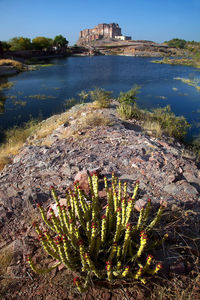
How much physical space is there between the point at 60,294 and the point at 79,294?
0.54 ft

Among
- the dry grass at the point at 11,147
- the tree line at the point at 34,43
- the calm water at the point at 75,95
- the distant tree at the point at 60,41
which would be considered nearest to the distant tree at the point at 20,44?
the tree line at the point at 34,43

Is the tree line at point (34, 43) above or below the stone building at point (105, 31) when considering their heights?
below

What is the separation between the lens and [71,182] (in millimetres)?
3307

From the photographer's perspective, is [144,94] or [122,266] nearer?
[122,266]

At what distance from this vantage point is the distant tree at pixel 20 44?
4703 cm

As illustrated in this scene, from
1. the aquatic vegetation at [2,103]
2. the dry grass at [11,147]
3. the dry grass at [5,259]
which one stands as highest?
the dry grass at [5,259]

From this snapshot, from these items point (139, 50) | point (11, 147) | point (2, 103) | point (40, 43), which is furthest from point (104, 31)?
point (11, 147)

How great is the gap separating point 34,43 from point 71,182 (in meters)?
58.6

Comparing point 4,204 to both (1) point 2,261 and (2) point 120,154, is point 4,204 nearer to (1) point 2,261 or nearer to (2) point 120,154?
(1) point 2,261

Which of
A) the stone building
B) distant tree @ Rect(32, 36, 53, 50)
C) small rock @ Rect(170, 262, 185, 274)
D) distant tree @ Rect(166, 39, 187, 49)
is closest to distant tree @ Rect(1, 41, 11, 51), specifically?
distant tree @ Rect(32, 36, 53, 50)

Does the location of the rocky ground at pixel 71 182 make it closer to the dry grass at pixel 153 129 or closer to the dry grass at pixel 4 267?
the dry grass at pixel 4 267

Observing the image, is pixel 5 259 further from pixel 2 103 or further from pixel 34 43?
pixel 34 43

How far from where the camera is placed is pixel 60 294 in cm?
177

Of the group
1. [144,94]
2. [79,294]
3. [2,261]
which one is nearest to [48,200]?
[2,261]
